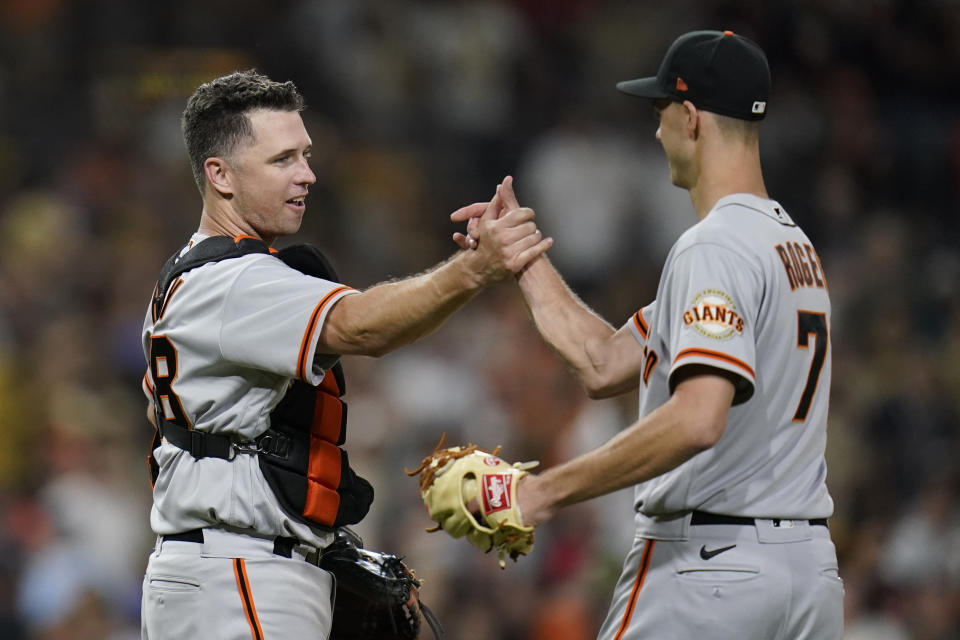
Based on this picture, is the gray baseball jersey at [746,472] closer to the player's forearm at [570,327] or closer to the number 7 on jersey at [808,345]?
the number 7 on jersey at [808,345]

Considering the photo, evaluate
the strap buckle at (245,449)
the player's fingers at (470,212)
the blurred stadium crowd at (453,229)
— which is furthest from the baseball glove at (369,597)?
the blurred stadium crowd at (453,229)

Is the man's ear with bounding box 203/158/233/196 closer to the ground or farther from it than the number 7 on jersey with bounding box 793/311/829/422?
farther from it

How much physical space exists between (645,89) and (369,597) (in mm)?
1679

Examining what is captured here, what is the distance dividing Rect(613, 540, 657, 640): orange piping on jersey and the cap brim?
4.07 ft

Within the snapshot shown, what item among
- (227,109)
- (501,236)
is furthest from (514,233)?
(227,109)

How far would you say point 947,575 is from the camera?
704 centimetres

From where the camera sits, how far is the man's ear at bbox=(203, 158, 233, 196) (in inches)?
145

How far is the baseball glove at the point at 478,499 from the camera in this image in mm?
3332

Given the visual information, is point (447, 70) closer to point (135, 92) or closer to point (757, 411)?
point (135, 92)

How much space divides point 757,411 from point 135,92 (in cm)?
755

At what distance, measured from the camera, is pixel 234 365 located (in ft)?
11.3

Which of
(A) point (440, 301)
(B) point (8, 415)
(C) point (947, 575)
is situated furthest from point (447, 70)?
(A) point (440, 301)

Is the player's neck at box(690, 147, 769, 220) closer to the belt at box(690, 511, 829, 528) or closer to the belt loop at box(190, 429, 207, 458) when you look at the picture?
the belt at box(690, 511, 829, 528)

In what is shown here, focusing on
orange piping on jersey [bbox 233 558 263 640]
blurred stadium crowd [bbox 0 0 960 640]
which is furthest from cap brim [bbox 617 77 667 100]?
blurred stadium crowd [bbox 0 0 960 640]
